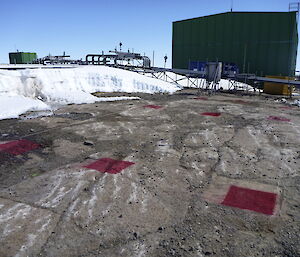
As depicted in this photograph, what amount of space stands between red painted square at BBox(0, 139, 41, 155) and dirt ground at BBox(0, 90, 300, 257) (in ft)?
0.71

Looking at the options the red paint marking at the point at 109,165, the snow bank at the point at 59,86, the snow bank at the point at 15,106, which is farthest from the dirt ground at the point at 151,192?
the snow bank at the point at 59,86

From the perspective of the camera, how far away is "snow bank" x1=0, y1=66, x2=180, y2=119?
13957 millimetres

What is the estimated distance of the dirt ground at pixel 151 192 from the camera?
3.95m

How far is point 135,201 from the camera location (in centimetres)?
511

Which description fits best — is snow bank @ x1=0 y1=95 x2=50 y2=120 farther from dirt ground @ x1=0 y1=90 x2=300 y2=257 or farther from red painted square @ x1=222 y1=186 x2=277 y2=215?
red painted square @ x1=222 y1=186 x2=277 y2=215

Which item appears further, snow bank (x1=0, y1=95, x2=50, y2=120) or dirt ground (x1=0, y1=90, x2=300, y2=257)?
snow bank (x1=0, y1=95, x2=50, y2=120)

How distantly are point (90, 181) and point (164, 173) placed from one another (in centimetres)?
176

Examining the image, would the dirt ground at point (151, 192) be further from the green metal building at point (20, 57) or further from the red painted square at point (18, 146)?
the green metal building at point (20, 57)

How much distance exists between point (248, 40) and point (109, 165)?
3084 centimetres

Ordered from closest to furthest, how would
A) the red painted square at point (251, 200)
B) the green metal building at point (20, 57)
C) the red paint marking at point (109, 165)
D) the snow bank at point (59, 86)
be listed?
the red painted square at point (251, 200), the red paint marking at point (109, 165), the snow bank at point (59, 86), the green metal building at point (20, 57)

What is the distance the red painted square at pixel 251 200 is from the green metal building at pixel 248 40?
2500 centimetres

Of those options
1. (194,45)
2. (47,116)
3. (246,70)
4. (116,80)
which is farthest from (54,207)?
(194,45)

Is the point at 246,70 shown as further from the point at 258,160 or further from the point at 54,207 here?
the point at 54,207

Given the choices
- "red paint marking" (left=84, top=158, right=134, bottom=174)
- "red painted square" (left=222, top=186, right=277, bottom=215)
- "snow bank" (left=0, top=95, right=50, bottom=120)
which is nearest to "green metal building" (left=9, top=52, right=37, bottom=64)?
"snow bank" (left=0, top=95, right=50, bottom=120)
